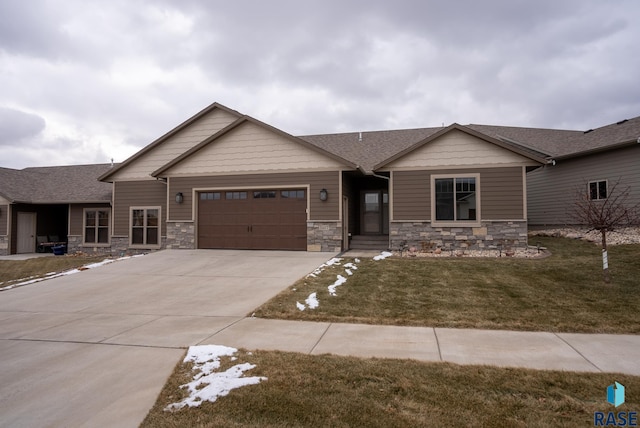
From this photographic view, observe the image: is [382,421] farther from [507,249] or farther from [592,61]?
[592,61]

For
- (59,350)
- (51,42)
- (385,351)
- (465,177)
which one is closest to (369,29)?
(465,177)

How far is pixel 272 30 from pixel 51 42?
734 centimetres

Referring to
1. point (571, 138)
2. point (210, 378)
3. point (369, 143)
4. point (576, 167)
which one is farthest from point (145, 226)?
point (571, 138)

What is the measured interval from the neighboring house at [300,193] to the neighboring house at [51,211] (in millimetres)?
104

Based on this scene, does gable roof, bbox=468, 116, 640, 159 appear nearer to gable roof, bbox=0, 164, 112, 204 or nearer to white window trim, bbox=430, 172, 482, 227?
white window trim, bbox=430, 172, 482, 227

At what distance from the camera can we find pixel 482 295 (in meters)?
7.21

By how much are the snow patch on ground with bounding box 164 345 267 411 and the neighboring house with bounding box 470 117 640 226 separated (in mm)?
13003

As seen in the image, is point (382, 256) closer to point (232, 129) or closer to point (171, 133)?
point (232, 129)

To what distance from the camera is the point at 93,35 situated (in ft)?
39.0

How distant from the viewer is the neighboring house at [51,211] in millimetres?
18141

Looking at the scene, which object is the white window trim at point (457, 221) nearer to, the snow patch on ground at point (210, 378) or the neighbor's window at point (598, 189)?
the neighbor's window at point (598, 189)

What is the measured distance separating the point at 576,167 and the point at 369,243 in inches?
426

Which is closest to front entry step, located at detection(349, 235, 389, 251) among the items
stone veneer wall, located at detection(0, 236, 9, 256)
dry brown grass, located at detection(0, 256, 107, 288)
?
dry brown grass, located at detection(0, 256, 107, 288)

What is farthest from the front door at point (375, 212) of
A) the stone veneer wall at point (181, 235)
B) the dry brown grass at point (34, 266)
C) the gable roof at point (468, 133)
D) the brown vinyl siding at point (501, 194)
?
the dry brown grass at point (34, 266)
